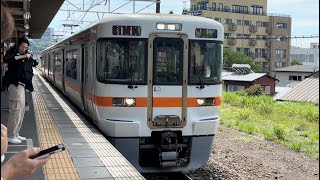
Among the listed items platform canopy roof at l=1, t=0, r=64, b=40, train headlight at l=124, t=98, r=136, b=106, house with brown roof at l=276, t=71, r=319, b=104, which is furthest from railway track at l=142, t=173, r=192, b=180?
house with brown roof at l=276, t=71, r=319, b=104

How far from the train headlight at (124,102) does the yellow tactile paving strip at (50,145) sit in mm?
1026

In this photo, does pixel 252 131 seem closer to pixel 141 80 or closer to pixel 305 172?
pixel 305 172

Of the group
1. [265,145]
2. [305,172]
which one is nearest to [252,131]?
[265,145]

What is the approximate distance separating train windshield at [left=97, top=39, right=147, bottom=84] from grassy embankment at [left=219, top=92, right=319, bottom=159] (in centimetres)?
564

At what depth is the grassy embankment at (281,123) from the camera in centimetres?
1307

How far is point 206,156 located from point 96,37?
266 cm

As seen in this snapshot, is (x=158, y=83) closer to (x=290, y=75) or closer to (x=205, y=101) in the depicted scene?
(x=205, y=101)

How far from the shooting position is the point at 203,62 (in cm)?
741

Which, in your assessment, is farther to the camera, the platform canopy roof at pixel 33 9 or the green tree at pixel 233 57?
the green tree at pixel 233 57

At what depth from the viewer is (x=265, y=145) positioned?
12680 millimetres

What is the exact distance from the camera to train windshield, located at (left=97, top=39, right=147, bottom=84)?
7164 mm

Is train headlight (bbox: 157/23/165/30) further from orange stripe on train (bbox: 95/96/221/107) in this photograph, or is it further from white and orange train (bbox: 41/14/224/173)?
orange stripe on train (bbox: 95/96/221/107)

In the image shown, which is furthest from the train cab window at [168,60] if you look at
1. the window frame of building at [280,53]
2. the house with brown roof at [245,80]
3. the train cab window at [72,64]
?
the window frame of building at [280,53]

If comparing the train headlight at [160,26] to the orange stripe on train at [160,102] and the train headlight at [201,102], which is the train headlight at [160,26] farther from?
the train headlight at [201,102]
